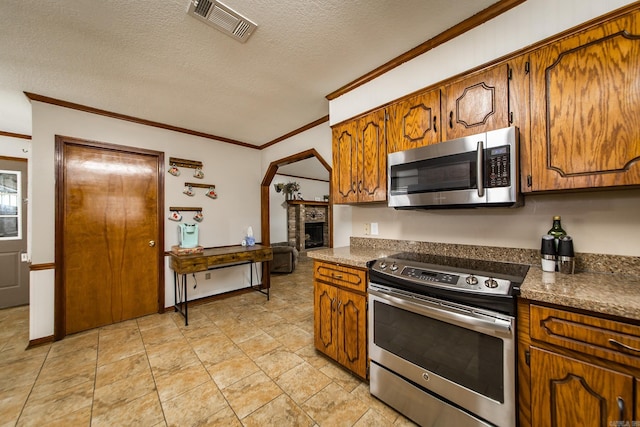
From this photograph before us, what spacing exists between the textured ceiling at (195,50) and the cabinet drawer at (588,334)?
5.85ft

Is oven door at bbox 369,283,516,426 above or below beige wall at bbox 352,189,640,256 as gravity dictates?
below

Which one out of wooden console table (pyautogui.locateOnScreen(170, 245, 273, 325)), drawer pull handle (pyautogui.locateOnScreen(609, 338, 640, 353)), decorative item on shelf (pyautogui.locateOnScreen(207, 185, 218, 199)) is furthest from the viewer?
decorative item on shelf (pyautogui.locateOnScreen(207, 185, 218, 199))

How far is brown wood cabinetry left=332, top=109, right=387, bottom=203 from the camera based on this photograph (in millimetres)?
2094

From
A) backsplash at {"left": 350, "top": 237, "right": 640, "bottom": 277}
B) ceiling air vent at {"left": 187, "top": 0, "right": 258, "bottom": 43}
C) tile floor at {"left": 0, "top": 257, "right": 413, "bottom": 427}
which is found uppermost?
ceiling air vent at {"left": 187, "top": 0, "right": 258, "bottom": 43}

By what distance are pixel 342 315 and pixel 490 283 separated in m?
1.13

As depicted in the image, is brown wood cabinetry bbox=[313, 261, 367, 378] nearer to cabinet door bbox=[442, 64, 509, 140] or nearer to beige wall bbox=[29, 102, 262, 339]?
cabinet door bbox=[442, 64, 509, 140]

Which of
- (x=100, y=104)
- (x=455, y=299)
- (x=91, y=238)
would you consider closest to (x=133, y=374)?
A: (x=91, y=238)

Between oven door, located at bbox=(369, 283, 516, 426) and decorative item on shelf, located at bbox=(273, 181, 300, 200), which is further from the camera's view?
decorative item on shelf, located at bbox=(273, 181, 300, 200)

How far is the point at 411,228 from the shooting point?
7.25ft

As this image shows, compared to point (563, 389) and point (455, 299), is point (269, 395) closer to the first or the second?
point (455, 299)

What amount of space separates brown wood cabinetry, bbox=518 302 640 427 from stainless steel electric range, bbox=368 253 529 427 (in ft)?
0.21

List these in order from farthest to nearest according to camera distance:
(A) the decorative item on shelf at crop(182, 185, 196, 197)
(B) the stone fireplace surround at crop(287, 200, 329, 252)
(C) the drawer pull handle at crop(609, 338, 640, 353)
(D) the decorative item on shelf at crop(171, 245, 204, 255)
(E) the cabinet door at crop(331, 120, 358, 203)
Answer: (B) the stone fireplace surround at crop(287, 200, 329, 252) < (A) the decorative item on shelf at crop(182, 185, 196, 197) < (D) the decorative item on shelf at crop(171, 245, 204, 255) < (E) the cabinet door at crop(331, 120, 358, 203) < (C) the drawer pull handle at crop(609, 338, 640, 353)

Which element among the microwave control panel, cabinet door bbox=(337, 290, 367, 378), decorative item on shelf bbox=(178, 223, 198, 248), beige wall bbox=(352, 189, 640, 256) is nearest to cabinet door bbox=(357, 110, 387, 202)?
beige wall bbox=(352, 189, 640, 256)

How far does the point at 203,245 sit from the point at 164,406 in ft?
7.63
